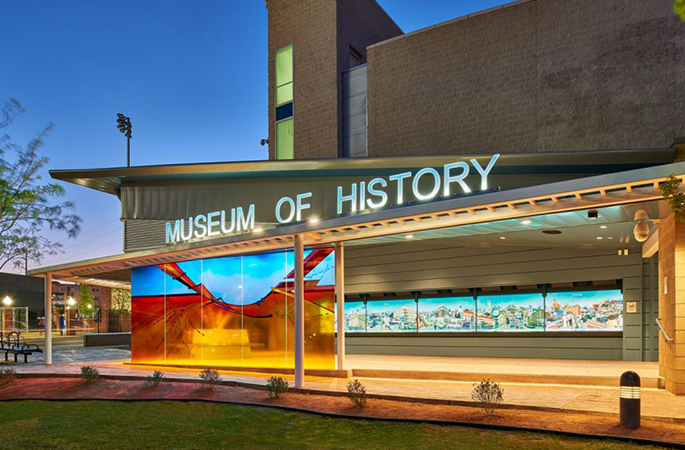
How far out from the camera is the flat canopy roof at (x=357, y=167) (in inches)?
549

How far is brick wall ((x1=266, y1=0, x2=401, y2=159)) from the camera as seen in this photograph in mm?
23484

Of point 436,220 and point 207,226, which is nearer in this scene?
point 436,220

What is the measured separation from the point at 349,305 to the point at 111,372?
910 centimetres

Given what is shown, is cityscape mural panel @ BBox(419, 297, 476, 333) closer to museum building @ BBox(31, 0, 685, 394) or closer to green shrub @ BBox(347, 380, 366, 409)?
museum building @ BBox(31, 0, 685, 394)

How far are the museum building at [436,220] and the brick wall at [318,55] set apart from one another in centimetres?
15

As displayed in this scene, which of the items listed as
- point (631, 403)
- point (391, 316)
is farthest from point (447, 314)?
point (631, 403)

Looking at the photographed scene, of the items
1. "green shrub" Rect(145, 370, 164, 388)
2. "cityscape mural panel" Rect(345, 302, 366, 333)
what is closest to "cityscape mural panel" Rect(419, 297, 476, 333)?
"cityscape mural panel" Rect(345, 302, 366, 333)

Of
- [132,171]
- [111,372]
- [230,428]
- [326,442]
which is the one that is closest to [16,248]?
[132,171]

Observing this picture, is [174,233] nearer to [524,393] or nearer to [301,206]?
[301,206]

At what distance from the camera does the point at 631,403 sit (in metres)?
8.10

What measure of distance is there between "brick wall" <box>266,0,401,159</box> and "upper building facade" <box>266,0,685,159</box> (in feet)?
0.14

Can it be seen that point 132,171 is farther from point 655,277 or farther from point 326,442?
point 655,277

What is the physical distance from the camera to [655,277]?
15977 millimetres

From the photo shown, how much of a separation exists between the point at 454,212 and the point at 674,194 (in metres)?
3.47
